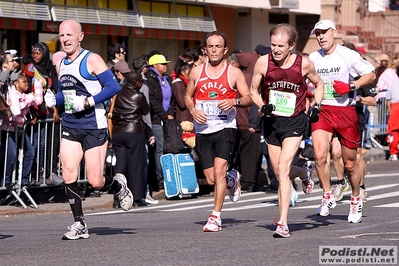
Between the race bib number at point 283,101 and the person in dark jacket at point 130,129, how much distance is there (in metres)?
5.02

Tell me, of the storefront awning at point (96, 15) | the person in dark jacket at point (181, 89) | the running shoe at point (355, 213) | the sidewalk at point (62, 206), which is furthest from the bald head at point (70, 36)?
the storefront awning at point (96, 15)

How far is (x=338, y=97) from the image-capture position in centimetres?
1226

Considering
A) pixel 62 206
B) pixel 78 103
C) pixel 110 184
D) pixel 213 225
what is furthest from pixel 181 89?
pixel 78 103

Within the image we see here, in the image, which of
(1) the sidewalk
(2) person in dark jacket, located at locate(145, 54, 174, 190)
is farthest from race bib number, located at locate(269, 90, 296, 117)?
(2) person in dark jacket, located at locate(145, 54, 174, 190)

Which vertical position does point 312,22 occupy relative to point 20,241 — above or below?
above

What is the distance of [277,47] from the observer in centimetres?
1056

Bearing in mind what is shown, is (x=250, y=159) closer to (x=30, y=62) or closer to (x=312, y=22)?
(x=30, y=62)

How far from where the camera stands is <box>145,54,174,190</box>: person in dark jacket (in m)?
17.0

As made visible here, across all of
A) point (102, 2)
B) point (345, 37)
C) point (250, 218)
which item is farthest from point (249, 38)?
point (250, 218)

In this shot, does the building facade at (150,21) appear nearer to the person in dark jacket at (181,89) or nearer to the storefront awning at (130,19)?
the storefront awning at (130,19)

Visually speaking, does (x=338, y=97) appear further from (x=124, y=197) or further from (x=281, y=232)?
(x=124, y=197)

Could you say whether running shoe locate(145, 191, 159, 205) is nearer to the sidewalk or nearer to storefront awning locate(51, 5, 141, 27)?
the sidewalk

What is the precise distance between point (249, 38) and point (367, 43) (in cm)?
527

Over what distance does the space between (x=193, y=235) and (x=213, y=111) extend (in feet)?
4.56
